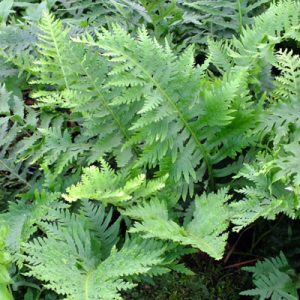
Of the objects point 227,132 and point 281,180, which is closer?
point 281,180

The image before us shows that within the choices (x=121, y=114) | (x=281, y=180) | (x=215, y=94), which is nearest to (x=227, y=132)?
(x=215, y=94)

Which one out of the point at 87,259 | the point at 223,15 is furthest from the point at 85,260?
the point at 223,15

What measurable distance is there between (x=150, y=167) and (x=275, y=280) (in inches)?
21.9

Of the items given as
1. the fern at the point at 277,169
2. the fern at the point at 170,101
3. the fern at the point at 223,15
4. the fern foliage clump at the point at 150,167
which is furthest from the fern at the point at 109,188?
the fern at the point at 223,15

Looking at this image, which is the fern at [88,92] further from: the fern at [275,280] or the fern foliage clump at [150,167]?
the fern at [275,280]

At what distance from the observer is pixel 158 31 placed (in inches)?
82.0

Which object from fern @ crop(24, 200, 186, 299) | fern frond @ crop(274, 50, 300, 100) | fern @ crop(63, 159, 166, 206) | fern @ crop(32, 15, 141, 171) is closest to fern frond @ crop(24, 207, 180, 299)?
fern @ crop(24, 200, 186, 299)

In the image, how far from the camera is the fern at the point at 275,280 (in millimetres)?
1639

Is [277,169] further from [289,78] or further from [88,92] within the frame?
[88,92]

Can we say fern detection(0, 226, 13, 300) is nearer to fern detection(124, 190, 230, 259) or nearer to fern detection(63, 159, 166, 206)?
fern detection(63, 159, 166, 206)

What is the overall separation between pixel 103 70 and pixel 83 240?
585 millimetres

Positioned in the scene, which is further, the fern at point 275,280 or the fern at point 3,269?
the fern at point 275,280

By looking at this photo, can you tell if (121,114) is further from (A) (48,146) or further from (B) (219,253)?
(B) (219,253)

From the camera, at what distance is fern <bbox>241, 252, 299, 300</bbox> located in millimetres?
1639
